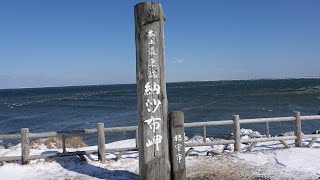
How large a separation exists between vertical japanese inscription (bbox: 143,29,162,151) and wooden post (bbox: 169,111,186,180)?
436 millimetres

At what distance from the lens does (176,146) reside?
24.8 feet

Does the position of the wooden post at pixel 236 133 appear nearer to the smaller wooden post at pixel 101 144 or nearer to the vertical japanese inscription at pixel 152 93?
the vertical japanese inscription at pixel 152 93

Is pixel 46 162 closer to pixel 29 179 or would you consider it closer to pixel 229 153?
pixel 29 179

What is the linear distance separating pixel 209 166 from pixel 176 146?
1.90 m

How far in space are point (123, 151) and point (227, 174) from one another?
3.13 meters

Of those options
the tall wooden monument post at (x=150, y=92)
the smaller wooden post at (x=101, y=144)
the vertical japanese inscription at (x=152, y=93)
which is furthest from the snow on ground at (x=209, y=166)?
the vertical japanese inscription at (x=152, y=93)

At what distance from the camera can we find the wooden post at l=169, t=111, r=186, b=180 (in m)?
7.47

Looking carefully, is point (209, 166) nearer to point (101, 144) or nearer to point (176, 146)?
point (176, 146)

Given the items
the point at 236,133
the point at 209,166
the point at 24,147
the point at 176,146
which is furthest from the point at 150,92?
the point at 24,147

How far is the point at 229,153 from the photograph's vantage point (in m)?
10.3

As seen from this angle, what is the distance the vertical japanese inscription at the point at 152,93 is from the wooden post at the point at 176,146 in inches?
17.2

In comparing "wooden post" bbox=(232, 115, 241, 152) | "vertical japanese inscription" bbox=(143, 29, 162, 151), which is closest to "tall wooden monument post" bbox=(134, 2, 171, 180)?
"vertical japanese inscription" bbox=(143, 29, 162, 151)

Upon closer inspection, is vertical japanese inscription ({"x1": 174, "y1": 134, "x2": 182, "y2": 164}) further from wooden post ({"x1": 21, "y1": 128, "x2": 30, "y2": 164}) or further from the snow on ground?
wooden post ({"x1": 21, "y1": 128, "x2": 30, "y2": 164})

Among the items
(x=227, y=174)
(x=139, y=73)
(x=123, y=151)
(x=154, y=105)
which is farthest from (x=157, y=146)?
(x=123, y=151)
